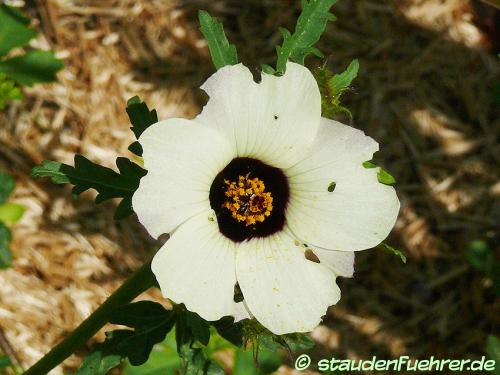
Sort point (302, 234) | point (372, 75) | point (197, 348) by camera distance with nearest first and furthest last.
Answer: point (302, 234)
point (197, 348)
point (372, 75)

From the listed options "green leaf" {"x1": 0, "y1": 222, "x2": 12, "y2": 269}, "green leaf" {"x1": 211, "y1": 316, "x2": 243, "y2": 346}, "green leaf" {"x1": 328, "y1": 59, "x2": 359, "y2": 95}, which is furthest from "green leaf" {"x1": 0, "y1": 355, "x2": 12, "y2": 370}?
"green leaf" {"x1": 328, "y1": 59, "x2": 359, "y2": 95}

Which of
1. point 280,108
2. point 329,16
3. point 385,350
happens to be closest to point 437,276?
point 385,350

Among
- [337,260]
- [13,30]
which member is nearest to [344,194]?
[337,260]

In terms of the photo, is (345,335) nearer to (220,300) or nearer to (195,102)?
(195,102)

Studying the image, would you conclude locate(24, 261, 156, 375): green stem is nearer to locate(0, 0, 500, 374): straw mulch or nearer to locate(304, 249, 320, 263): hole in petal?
locate(304, 249, 320, 263): hole in petal

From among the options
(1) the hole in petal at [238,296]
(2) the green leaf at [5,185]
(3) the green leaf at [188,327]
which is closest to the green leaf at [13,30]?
(2) the green leaf at [5,185]

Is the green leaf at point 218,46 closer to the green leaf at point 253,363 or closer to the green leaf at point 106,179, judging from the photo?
the green leaf at point 106,179
